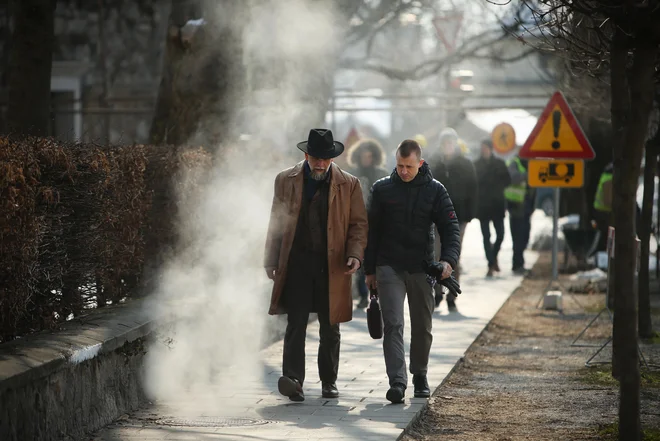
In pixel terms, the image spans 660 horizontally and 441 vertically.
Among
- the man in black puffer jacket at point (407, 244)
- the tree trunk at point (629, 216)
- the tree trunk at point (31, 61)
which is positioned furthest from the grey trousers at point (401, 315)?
the tree trunk at point (31, 61)

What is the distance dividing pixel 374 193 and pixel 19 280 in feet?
8.91

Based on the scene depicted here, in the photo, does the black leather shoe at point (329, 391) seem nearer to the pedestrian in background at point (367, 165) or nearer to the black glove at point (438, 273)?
the black glove at point (438, 273)

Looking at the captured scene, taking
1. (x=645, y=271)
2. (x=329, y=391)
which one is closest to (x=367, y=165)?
(x=645, y=271)

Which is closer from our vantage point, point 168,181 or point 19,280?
point 19,280

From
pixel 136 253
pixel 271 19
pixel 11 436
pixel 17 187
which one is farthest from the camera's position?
pixel 271 19

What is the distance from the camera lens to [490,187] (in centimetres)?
1944

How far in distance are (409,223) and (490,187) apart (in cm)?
1101

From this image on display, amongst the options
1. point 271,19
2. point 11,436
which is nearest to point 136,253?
point 11,436

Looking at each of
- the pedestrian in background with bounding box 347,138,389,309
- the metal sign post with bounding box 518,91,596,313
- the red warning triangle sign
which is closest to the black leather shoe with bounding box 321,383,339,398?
the pedestrian in background with bounding box 347,138,389,309

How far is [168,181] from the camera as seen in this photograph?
9812 millimetres

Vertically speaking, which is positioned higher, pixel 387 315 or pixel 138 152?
pixel 138 152

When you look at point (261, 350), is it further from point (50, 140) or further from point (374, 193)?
point (50, 140)

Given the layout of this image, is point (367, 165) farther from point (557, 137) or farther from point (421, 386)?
point (421, 386)

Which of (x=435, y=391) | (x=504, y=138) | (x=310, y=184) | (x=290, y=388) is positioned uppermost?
(x=504, y=138)
